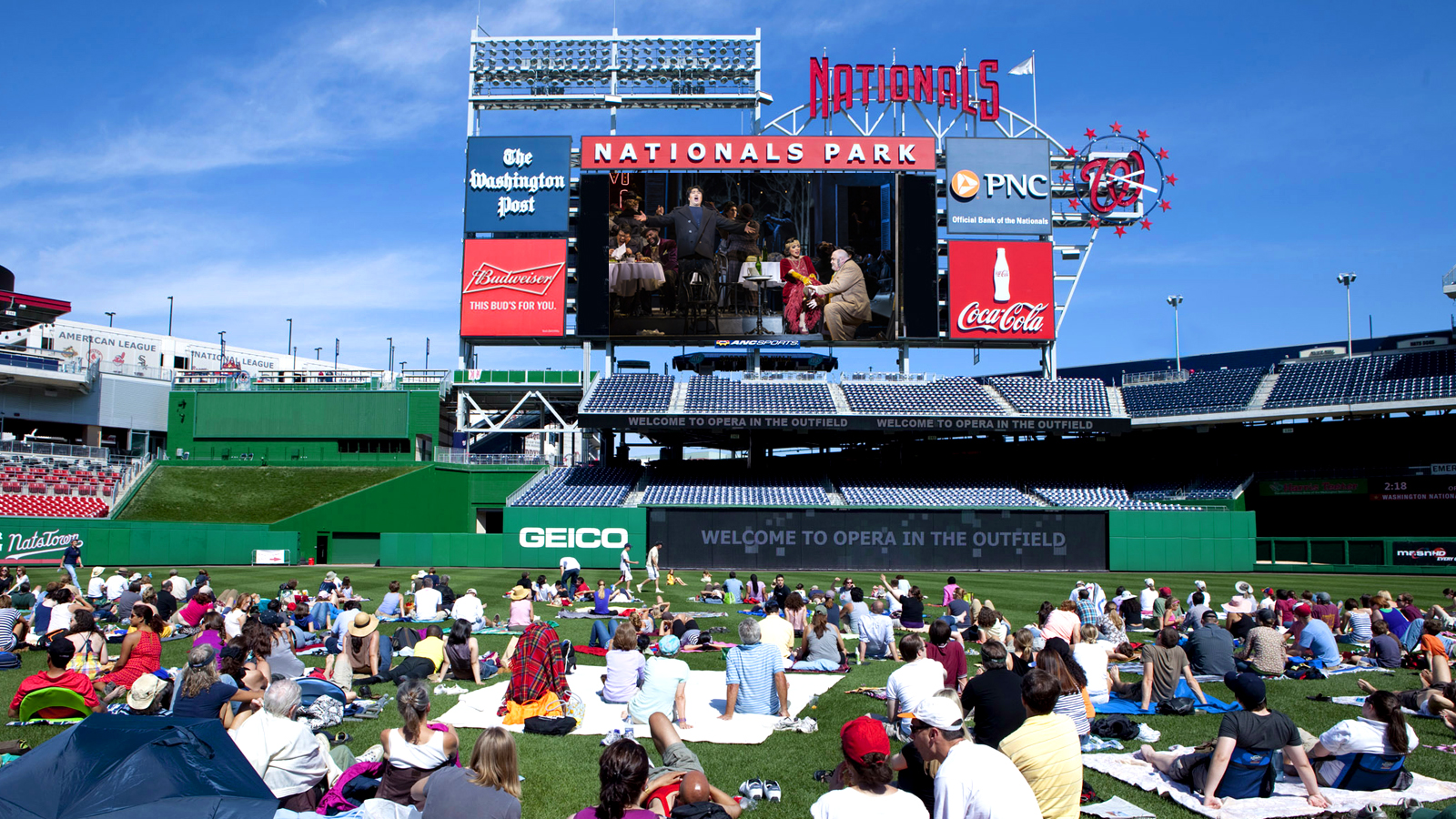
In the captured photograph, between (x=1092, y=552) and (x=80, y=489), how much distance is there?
148 ft

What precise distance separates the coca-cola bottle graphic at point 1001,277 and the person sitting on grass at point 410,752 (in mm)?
43471

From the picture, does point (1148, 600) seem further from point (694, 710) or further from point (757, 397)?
point (757, 397)

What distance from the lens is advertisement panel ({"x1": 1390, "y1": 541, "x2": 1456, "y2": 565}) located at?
128 feet

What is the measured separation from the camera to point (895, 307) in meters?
47.0

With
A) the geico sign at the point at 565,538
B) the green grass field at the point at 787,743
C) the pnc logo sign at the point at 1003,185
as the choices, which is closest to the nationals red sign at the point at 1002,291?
the pnc logo sign at the point at 1003,185

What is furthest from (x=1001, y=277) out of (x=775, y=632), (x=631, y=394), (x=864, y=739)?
(x=864, y=739)

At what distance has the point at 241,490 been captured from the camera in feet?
153

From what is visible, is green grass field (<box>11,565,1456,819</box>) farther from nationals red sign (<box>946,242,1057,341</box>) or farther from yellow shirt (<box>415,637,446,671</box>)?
nationals red sign (<box>946,242,1057,341</box>)

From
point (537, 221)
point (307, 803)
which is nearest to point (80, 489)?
point (537, 221)

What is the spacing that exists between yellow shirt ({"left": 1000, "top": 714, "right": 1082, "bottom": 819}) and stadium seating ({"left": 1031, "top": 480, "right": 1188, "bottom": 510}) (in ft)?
123

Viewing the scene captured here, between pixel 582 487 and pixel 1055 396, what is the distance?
75.9 feet

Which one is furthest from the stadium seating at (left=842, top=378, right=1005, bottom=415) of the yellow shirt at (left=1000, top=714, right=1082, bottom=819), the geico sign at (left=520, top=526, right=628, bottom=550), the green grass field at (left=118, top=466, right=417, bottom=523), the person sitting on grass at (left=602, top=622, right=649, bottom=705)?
the yellow shirt at (left=1000, top=714, right=1082, bottom=819)

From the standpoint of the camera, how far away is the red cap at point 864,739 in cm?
552

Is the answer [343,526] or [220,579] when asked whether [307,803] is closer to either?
[220,579]
